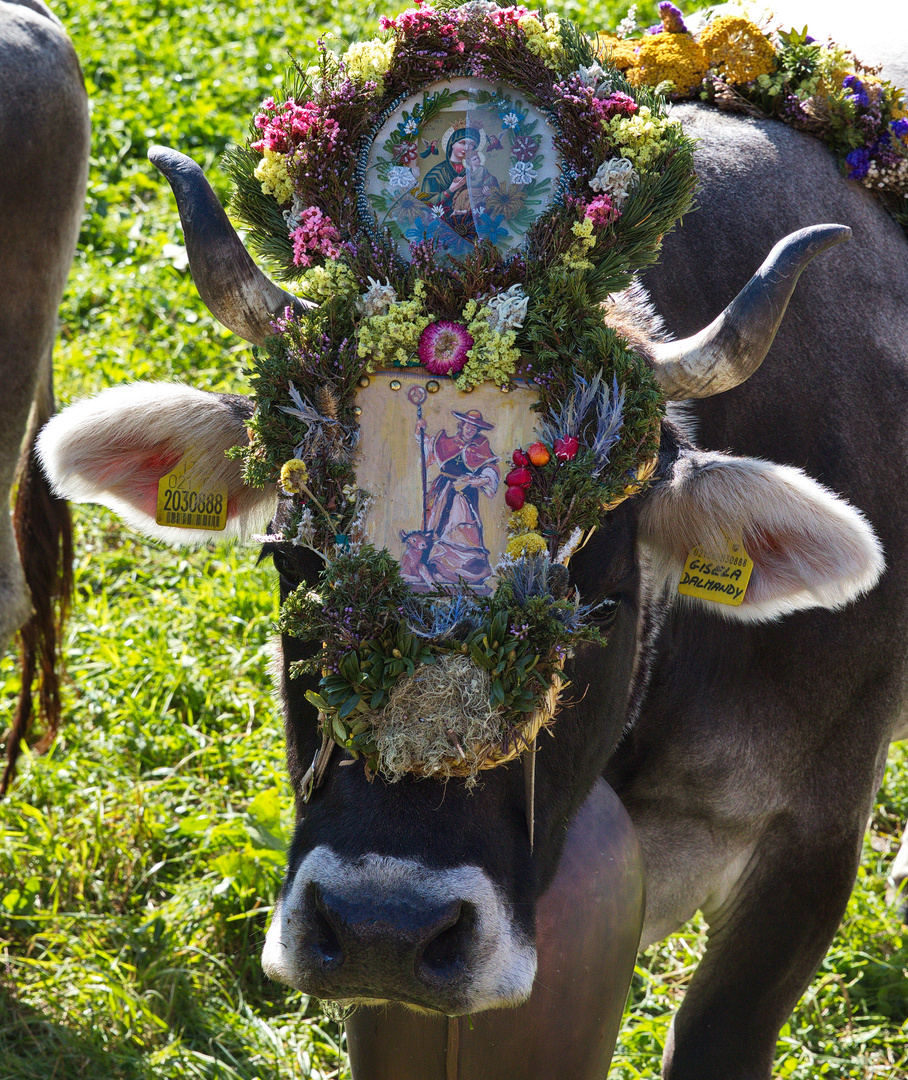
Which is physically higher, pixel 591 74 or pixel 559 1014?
pixel 591 74

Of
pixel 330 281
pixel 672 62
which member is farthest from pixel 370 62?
pixel 672 62

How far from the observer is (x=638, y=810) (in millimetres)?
3521

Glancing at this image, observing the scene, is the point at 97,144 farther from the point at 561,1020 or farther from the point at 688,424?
the point at 561,1020

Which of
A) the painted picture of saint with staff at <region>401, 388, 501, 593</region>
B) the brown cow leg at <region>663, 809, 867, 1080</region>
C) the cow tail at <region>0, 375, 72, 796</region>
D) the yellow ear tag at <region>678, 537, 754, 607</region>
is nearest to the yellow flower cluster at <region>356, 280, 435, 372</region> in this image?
the painted picture of saint with staff at <region>401, 388, 501, 593</region>

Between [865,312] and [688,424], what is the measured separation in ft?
3.10

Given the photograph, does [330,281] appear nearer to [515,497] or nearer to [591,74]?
[515,497]

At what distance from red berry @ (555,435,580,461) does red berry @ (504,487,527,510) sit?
0.11 metres

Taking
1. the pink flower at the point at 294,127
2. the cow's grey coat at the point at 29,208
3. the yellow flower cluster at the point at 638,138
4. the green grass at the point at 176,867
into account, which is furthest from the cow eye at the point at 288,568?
the cow's grey coat at the point at 29,208

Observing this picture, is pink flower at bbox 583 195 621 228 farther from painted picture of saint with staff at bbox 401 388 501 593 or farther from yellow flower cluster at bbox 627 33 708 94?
yellow flower cluster at bbox 627 33 708 94

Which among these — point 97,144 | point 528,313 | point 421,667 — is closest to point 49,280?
point 528,313

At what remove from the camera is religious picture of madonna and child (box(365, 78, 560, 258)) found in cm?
256

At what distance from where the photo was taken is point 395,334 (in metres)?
2.42

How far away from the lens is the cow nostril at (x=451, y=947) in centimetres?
211

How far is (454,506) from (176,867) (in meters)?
2.69
